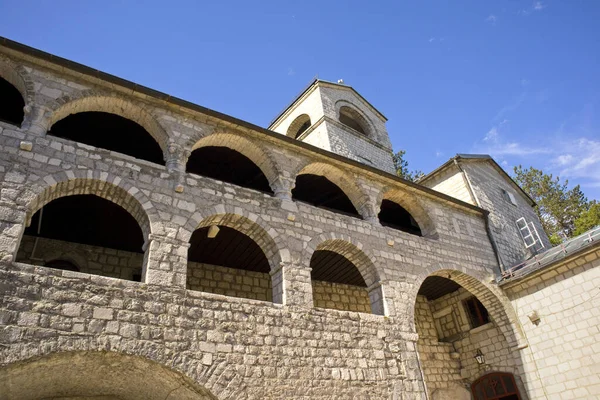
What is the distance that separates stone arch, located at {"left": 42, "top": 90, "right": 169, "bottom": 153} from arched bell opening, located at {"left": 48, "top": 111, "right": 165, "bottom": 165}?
364mm

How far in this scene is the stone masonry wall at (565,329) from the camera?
27.8 feet

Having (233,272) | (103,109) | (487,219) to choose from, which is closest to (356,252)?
(233,272)

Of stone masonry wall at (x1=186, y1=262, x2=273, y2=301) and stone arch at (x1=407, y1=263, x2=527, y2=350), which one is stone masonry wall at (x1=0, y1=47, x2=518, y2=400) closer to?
stone arch at (x1=407, y1=263, x2=527, y2=350)

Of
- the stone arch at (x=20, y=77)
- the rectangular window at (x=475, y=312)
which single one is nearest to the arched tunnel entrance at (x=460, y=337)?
the rectangular window at (x=475, y=312)

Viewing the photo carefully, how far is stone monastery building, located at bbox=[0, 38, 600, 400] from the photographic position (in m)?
5.35

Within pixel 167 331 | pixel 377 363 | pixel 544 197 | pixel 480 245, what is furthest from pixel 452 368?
pixel 544 197

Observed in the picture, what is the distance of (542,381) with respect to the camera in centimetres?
904

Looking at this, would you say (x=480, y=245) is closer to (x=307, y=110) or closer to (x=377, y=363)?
(x=377, y=363)

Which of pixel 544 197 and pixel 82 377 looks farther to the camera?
pixel 544 197

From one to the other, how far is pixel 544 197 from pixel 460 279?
1508 cm

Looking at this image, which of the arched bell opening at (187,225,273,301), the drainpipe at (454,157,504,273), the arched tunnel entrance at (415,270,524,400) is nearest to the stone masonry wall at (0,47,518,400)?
the arched bell opening at (187,225,273,301)

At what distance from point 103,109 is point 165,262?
2.90 meters

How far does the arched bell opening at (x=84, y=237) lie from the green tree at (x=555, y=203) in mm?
19078

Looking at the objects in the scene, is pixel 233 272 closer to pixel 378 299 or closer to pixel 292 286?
pixel 292 286
